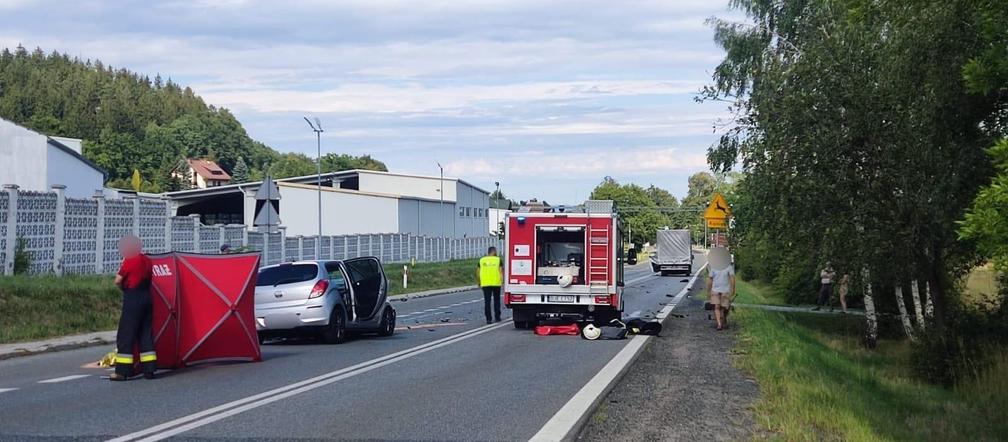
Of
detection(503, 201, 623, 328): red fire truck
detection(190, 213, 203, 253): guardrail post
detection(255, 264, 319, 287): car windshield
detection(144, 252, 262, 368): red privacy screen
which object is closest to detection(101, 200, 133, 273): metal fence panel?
detection(190, 213, 203, 253): guardrail post

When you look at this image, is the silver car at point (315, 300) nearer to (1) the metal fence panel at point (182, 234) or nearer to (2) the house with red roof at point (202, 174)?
(1) the metal fence panel at point (182, 234)

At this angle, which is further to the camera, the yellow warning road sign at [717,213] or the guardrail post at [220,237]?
the guardrail post at [220,237]

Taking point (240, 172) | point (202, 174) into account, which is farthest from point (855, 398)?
point (240, 172)

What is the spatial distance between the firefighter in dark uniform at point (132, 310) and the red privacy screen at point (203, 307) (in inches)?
21.0

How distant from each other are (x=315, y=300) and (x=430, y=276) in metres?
33.7

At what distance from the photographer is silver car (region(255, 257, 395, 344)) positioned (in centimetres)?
1827

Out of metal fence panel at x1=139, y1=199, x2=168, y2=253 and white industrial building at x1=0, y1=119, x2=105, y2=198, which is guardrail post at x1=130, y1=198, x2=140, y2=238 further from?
white industrial building at x1=0, y1=119, x2=105, y2=198

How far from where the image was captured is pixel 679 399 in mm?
11602

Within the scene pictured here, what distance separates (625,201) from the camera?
14825 cm

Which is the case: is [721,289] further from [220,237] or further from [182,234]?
[220,237]

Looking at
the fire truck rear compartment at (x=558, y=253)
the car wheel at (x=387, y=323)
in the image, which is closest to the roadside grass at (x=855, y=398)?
the fire truck rear compartment at (x=558, y=253)

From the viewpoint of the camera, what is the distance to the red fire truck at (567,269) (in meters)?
21.8

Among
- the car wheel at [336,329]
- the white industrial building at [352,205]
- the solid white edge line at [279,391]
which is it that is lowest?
the solid white edge line at [279,391]

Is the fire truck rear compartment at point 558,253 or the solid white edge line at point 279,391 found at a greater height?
the fire truck rear compartment at point 558,253
